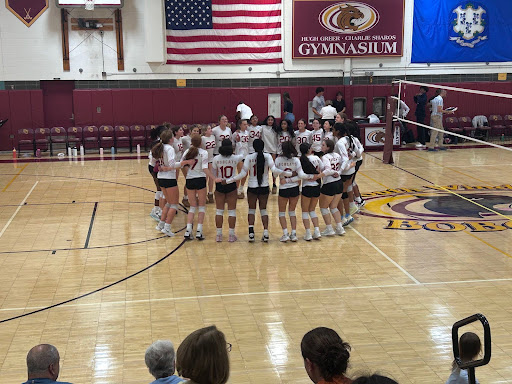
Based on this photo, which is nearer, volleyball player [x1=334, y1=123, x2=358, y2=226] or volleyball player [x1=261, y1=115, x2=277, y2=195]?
volleyball player [x1=334, y1=123, x2=358, y2=226]

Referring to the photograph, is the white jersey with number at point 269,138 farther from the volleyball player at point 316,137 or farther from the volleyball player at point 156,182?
the volleyball player at point 156,182

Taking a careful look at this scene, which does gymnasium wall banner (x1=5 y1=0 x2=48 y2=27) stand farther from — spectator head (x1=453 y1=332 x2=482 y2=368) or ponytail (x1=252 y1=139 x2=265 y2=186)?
spectator head (x1=453 y1=332 x2=482 y2=368)

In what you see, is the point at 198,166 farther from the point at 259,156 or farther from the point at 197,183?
the point at 259,156

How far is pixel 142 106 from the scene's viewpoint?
24.2m

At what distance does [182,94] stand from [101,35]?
3.41 metres

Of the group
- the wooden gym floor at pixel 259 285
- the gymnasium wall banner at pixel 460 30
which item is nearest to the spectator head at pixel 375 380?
the wooden gym floor at pixel 259 285

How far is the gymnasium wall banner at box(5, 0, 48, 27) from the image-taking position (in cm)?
2306

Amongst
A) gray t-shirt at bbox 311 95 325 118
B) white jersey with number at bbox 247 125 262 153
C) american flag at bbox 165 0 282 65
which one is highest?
american flag at bbox 165 0 282 65

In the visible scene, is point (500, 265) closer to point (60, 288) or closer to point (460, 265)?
point (460, 265)

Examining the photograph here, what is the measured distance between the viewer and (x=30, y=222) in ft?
46.0

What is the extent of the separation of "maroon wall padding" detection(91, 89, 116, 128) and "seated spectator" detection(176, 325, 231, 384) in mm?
21172

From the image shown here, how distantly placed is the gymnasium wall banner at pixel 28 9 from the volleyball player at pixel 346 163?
14230 mm

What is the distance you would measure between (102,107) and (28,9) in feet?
13.2

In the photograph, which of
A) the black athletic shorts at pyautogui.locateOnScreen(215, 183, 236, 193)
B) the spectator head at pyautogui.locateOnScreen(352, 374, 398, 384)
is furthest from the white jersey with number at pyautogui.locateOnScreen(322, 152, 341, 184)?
the spectator head at pyautogui.locateOnScreen(352, 374, 398, 384)
